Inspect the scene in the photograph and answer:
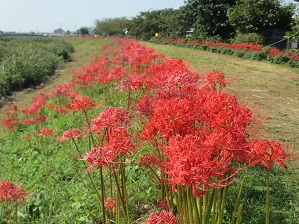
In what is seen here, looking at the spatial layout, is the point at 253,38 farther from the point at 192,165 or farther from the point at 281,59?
the point at 192,165

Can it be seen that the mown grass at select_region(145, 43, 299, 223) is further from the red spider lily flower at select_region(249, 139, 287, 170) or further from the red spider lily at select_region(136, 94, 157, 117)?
the red spider lily flower at select_region(249, 139, 287, 170)

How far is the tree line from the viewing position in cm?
2527

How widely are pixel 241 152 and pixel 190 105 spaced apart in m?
0.44

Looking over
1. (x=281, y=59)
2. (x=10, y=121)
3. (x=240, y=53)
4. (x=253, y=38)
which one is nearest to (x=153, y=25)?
(x=253, y=38)

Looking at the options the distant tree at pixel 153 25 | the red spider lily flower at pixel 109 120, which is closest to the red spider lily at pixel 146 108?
the red spider lily flower at pixel 109 120

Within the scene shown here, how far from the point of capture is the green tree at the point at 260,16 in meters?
25.1

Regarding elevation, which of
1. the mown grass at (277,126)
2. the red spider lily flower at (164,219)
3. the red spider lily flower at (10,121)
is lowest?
the red spider lily flower at (10,121)

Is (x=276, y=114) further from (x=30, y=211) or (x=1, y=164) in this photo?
(x=1, y=164)

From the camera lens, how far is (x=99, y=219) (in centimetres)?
357

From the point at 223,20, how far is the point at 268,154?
107 feet

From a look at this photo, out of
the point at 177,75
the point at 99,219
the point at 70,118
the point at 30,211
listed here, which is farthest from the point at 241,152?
the point at 70,118

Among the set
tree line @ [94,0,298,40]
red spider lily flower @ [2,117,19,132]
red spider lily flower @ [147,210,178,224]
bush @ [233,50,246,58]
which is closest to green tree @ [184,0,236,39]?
tree line @ [94,0,298,40]

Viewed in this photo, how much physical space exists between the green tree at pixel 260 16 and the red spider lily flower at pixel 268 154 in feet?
83.5

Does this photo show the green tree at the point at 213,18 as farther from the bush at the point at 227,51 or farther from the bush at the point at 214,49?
the bush at the point at 227,51
